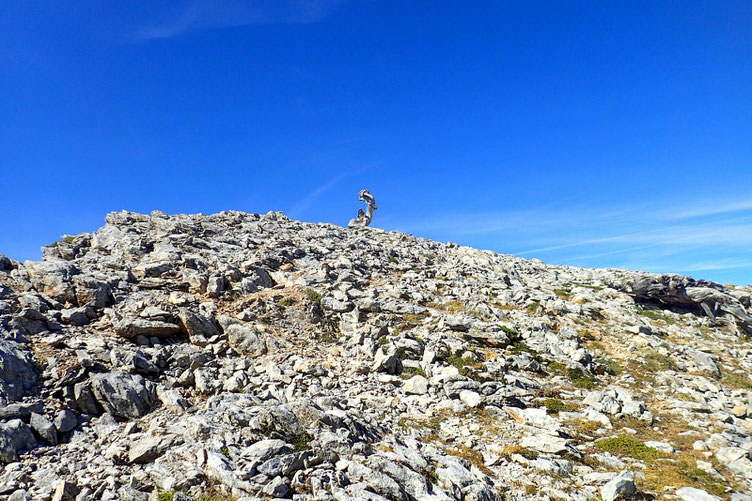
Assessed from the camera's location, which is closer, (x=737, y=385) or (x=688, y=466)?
(x=688, y=466)

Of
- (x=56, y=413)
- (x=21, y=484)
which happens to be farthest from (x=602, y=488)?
(x=56, y=413)

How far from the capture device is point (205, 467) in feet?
37.5

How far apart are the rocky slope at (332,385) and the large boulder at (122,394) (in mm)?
70

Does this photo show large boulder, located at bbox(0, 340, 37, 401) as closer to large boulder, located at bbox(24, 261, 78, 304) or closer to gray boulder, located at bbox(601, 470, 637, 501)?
large boulder, located at bbox(24, 261, 78, 304)

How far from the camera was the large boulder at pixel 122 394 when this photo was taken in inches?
606

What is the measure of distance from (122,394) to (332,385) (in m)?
8.97

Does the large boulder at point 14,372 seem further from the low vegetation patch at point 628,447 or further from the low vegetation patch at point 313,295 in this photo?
the low vegetation patch at point 628,447

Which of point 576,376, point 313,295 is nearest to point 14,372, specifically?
point 313,295

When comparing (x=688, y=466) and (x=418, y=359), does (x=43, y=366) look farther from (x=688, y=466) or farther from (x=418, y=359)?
(x=688, y=466)

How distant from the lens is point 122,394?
51.6 feet

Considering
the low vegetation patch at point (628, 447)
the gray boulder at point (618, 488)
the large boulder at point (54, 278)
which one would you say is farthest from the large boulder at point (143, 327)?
the low vegetation patch at point (628, 447)

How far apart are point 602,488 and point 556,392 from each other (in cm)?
813

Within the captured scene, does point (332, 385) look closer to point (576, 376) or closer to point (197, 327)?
A: point (197, 327)

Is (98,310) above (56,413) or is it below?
above
